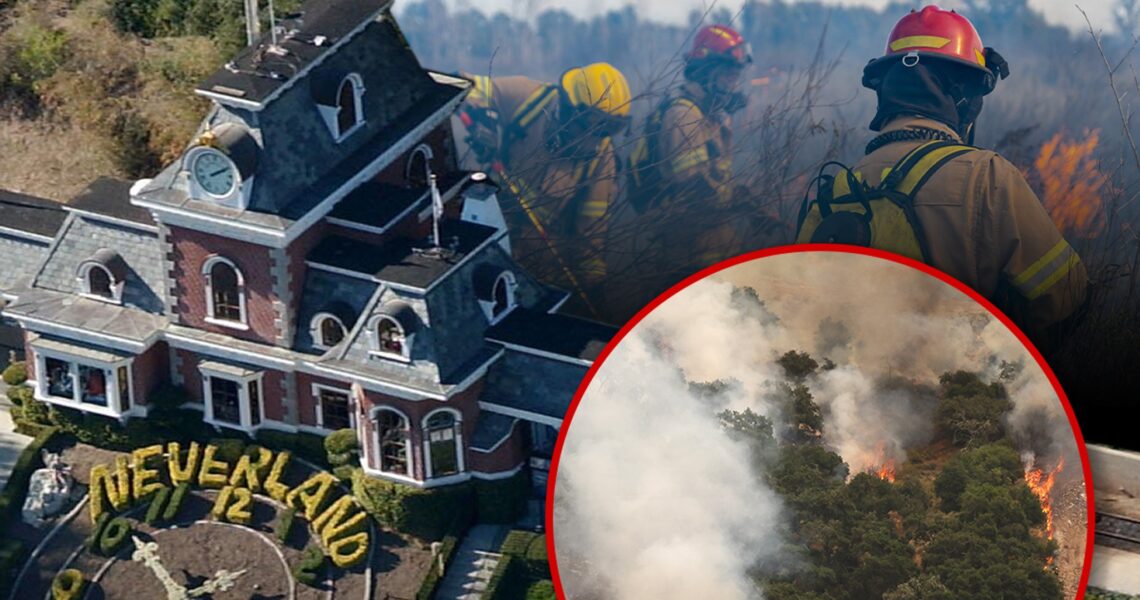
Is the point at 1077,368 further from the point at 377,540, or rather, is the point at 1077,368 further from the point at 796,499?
the point at 377,540

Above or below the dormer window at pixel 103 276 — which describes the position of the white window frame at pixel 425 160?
above

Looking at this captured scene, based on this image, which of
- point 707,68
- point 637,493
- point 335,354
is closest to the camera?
point 637,493

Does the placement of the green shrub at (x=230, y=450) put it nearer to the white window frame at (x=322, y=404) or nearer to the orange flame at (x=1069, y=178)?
the white window frame at (x=322, y=404)

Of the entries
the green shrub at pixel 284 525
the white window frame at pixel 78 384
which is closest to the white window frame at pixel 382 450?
the green shrub at pixel 284 525

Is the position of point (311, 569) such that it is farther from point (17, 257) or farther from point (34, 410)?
point (17, 257)

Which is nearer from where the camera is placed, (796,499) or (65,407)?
(796,499)

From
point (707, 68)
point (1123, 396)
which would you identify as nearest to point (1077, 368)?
point (1123, 396)

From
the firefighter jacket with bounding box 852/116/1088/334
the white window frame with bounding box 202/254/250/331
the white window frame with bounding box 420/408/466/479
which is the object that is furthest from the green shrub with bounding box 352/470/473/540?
the firefighter jacket with bounding box 852/116/1088/334
